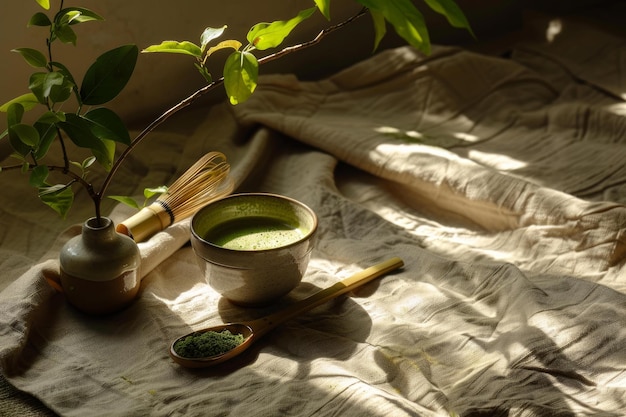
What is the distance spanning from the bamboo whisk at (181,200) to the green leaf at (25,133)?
0.31 m

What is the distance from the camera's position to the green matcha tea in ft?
3.71

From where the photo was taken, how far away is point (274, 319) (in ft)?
3.56

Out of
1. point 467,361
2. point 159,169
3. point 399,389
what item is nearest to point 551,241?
point 467,361

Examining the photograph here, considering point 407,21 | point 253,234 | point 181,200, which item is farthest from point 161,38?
point 407,21

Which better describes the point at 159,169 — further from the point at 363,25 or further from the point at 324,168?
the point at 363,25

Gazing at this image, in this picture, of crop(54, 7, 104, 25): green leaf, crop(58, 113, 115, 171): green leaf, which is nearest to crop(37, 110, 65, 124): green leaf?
crop(58, 113, 115, 171): green leaf

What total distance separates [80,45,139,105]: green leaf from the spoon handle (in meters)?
0.35

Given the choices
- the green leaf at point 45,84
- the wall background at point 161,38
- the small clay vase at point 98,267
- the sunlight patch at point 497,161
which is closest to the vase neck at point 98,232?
the small clay vase at point 98,267

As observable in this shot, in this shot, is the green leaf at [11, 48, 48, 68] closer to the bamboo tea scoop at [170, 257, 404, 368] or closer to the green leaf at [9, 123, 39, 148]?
the green leaf at [9, 123, 39, 148]

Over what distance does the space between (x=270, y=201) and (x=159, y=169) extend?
40 centimetres

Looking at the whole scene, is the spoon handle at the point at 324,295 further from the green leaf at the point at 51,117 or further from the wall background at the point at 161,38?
the wall background at the point at 161,38

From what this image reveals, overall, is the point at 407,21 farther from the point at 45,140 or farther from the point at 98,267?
the point at 98,267

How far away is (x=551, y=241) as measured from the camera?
50.7 inches

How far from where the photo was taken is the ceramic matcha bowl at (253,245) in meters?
1.07
